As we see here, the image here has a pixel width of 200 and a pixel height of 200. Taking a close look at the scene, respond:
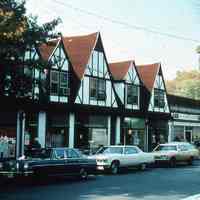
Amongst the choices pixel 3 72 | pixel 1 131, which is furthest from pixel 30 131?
pixel 3 72

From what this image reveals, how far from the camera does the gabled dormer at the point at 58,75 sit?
31391 millimetres

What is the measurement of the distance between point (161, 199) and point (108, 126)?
23.3 meters

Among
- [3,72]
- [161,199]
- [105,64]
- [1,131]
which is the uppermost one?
[105,64]

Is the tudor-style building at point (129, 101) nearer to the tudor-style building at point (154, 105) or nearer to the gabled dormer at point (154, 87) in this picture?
the tudor-style building at point (154, 105)

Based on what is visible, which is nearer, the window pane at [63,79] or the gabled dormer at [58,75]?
the gabled dormer at [58,75]

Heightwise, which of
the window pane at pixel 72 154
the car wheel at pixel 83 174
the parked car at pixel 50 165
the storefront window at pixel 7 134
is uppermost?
the storefront window at pixel 7 134

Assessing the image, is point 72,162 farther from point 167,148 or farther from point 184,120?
point 184,120

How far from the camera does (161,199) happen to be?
547 inches

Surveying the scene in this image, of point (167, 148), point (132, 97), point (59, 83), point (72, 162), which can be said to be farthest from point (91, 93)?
point (72, 162)

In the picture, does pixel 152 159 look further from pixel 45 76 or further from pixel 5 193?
pixel 5 193

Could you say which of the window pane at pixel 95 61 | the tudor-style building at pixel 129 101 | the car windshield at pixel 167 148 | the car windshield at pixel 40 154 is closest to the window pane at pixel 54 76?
the window pane at pixel 95 61

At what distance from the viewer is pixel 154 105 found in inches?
1708

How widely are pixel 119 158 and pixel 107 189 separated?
721 centimetres

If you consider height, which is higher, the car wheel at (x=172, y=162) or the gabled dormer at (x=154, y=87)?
the gabled dormer at (x=154, y=87)
